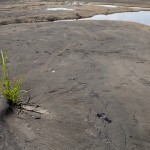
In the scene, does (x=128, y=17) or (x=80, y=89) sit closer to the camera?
(x=80, y=89)

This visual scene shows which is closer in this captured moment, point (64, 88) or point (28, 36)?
point (64, 88)

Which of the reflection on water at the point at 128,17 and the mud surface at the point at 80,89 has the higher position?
the mud surface at the point at 80,89

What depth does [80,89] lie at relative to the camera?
5.15 m

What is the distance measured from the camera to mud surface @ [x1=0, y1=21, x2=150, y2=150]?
384cm

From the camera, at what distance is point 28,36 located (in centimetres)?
859

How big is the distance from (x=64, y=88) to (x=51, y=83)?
1.09 feet

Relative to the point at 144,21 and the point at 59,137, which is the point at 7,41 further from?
the point at 144,21

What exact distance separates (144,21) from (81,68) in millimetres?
6226

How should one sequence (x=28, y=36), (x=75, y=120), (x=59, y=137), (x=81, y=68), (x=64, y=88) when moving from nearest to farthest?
(x=59, y=137)
(x=75, y=120)
(x=64, y=88)
(x=81, y=68)
(x=28, y=36)

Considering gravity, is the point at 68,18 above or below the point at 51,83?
below

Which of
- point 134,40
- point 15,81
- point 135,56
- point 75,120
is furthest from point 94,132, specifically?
point 134,40

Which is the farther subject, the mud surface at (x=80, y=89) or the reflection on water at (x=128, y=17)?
the reflection on water at (x=128, y=17)

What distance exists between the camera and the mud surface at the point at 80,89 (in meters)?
3.84

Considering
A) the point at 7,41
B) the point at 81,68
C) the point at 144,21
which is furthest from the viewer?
the point at 144,21
